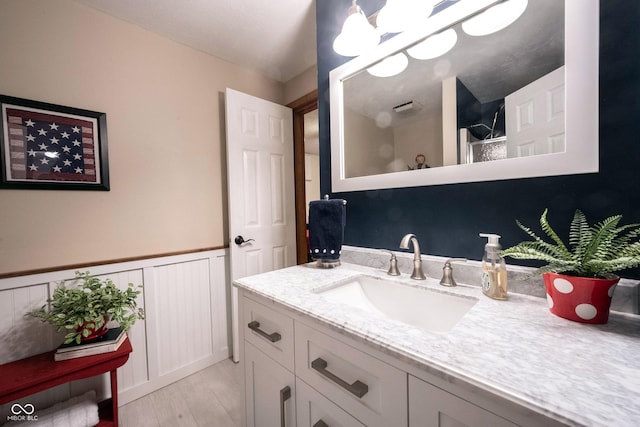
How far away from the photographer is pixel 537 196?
0.76 meters

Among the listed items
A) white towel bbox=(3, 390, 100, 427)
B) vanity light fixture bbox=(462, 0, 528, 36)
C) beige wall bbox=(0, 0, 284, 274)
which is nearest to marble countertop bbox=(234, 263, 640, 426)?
vanity light fixture bbox=(462, 0, 528, 36)

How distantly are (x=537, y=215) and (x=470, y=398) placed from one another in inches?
24.4

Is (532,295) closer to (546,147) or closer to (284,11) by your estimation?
(546,147)

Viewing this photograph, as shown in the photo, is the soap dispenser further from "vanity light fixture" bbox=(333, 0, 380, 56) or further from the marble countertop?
"vanity light fixture" bbox=(333, 0, 380, 56)

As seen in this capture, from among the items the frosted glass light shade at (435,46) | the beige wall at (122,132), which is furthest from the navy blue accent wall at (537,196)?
the beige wall at (122,132)

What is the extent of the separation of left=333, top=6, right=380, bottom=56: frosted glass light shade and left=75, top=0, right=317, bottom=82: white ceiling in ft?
2.00

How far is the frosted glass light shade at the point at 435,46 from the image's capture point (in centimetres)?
92

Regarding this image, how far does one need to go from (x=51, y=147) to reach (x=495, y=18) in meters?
2.07

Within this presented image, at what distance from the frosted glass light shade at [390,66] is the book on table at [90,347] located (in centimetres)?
184

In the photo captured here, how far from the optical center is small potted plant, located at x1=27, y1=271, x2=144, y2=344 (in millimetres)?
1171

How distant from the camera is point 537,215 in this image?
2.50ft

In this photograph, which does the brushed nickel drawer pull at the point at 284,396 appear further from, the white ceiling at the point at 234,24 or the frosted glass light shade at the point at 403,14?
the white ceiling at the point at 234,24

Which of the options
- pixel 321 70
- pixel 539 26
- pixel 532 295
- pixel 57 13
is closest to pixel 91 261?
pixel 57 13

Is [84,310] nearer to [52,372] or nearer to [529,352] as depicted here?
[52,372]
